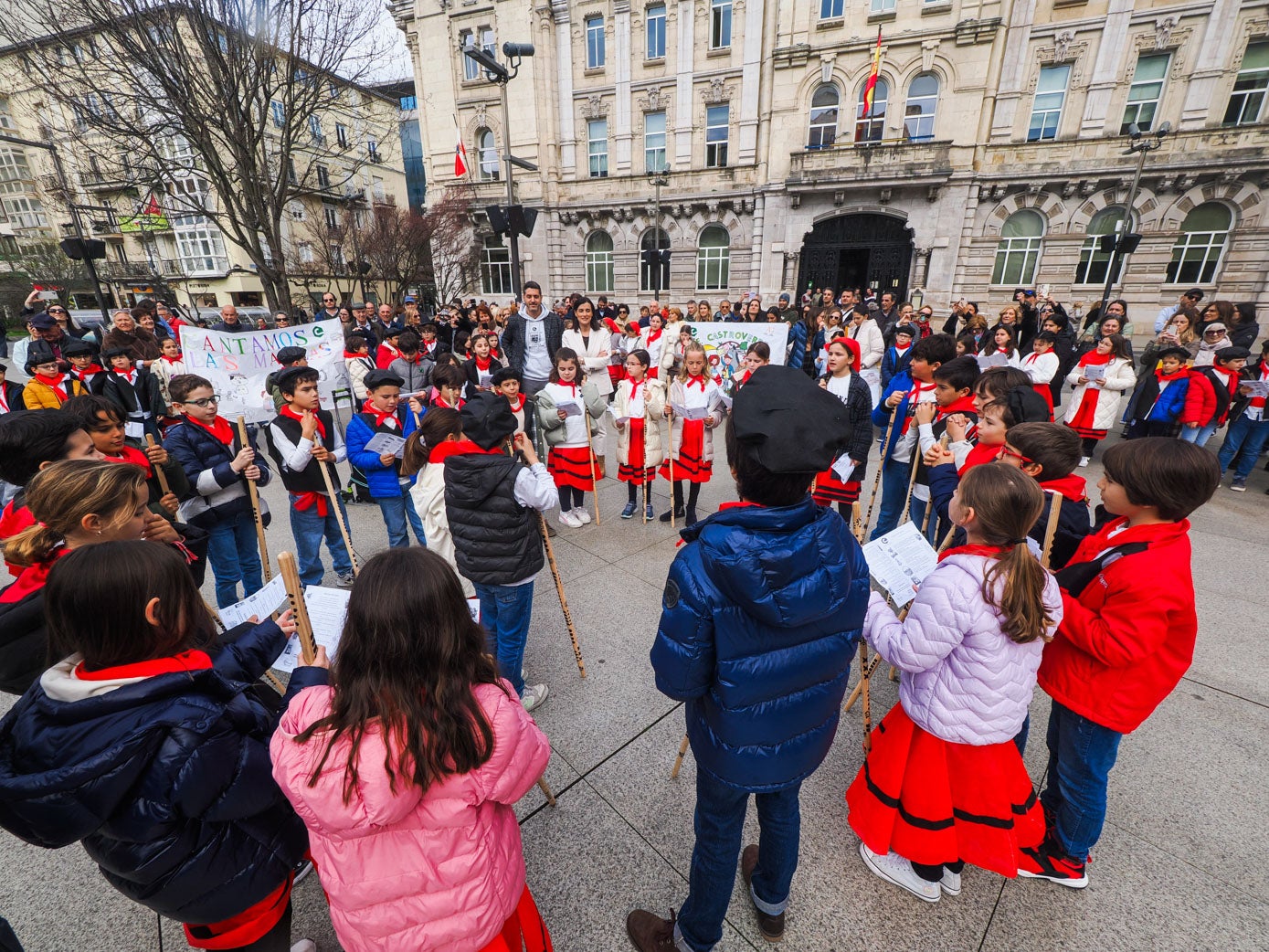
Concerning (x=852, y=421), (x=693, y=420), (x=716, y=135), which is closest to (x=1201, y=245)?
(x=716, y=135)

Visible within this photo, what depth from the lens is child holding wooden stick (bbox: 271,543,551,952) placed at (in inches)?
48.9

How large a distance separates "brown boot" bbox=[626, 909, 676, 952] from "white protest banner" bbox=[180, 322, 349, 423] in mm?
6793

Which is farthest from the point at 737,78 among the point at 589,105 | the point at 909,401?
the point at 909,401

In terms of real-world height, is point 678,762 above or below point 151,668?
below

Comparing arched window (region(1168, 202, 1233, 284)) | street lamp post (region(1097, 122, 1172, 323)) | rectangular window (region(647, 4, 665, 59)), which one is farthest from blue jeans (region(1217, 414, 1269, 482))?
rectangular window (region(647, 4, 665, 59))

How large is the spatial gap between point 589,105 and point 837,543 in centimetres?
2791

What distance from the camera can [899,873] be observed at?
2301mm

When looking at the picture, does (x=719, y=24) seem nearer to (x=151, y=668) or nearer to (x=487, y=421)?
(x=487, y=421)

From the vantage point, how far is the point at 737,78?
21.7 metres

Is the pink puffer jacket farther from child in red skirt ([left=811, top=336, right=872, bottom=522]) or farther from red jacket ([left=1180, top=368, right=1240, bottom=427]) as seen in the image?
red jacket ([left=1180, top=368, right=1240, bottom=427])

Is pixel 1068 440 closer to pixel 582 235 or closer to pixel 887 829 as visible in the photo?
pixel 887 829

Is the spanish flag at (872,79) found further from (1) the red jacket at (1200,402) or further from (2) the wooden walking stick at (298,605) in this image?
(2) the wooden walking stick at (298,605)

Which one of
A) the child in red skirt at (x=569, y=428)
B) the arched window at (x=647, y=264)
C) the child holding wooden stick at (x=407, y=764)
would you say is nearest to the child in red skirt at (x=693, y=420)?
the child in red skirt at (x=569, y=428)

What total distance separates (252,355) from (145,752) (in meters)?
8.13
